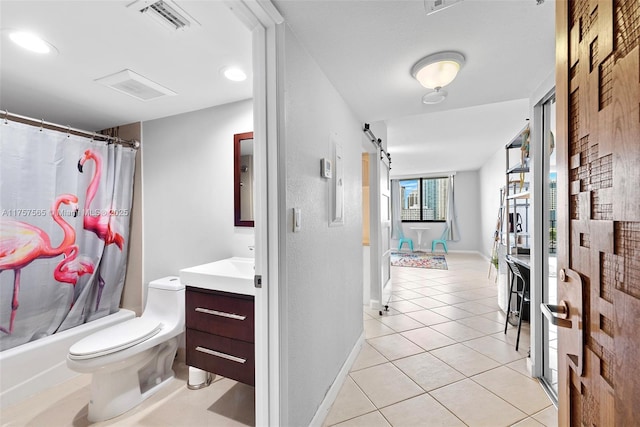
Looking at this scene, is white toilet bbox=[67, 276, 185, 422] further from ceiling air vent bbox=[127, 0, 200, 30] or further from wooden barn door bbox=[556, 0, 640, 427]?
wooden barn door bbox=[556, 0, 640, 427]

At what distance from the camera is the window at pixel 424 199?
319 inches

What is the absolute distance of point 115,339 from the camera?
1.70 m

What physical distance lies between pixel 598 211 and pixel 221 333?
68.7 inches

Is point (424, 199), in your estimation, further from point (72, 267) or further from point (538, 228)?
point (72, 267)

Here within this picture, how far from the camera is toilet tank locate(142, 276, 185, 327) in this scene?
205cm

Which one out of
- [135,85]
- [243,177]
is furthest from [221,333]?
[135,85]

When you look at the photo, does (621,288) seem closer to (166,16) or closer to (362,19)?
(362,19)

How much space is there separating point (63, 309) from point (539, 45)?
147 inches

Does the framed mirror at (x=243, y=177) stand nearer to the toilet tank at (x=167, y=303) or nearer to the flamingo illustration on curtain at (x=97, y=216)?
the toilet tank at (x=167, y=303)

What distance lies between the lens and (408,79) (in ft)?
5.78

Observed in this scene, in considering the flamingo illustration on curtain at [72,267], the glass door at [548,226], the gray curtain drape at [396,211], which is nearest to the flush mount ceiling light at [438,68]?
the glass door at [548,226]

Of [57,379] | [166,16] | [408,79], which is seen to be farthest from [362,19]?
[57,379]

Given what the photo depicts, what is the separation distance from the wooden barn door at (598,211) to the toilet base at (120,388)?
216 centimetres

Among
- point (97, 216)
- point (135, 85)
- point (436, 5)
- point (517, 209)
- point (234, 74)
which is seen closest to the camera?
point (436, 5)
